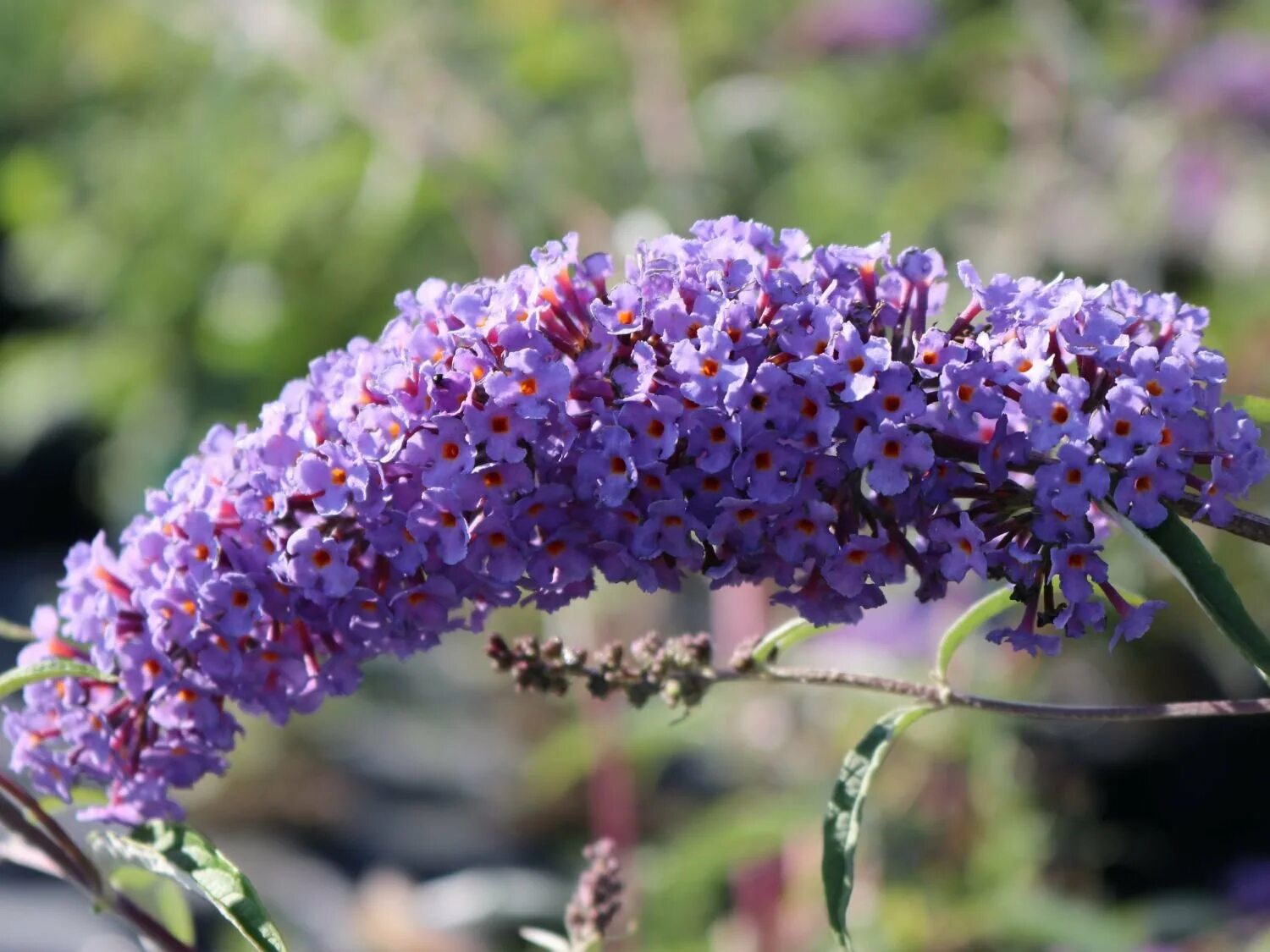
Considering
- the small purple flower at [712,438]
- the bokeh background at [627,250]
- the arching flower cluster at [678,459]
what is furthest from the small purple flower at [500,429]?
the bokeh background at [627,250]

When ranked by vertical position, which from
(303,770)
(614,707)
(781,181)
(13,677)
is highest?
(781,181)

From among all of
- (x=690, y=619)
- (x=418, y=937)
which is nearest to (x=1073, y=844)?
(x=418, y=937)

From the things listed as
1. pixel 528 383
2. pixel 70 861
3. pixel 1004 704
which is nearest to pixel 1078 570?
pixel 1004 704

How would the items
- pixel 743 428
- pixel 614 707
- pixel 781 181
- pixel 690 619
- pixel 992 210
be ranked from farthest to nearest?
Answer: 1. pixel 690 619
2. pixel 781 181
3. pixel 992 210
4. pixel 614 707
5. pixel 743 428

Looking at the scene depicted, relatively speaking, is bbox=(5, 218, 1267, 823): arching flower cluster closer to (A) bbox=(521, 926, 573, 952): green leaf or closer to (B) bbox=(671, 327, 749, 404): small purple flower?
(B) bbox=(671, 327, 749, 404): small purple flower

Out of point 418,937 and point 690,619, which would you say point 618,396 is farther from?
point 690,619

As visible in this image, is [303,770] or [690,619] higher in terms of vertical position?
[690,619]

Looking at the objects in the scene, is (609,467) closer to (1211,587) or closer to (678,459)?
(678,459)
